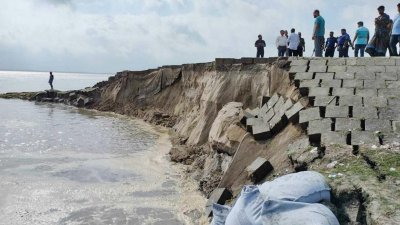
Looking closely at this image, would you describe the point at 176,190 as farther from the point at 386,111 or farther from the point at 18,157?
the point at 18,157

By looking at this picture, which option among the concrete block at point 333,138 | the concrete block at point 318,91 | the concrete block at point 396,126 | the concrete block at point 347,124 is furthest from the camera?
the concrete block at point 318,91

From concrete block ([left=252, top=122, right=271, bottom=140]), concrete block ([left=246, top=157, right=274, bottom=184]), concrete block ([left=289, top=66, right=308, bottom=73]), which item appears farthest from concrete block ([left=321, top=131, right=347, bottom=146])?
concrete block ([left=289, top=66, right=308, bottom=73])

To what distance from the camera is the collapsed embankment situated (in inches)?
190

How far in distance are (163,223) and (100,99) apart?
21197mm

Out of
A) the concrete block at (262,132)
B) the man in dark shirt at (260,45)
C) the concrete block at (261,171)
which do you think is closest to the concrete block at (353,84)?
the concrete block at (262,132)

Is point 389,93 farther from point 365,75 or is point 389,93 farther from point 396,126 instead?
point 396,126

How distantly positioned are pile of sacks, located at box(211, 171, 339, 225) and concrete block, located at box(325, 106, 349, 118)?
2685 mm

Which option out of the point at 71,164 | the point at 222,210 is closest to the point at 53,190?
the point at 71,164

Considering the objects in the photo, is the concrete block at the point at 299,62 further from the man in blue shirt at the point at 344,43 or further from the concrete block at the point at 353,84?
the man in blue shirt at the point at 344,43

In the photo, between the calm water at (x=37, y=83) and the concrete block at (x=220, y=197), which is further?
the calm water at (x=37, y=83)

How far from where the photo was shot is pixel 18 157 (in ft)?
38.1

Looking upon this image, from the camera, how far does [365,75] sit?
28.5ft

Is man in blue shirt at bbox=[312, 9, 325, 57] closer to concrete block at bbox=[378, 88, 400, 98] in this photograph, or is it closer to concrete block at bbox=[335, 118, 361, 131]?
concrete block at bbox=[378, 88, 400, 98]

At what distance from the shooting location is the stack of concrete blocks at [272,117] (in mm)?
7957
